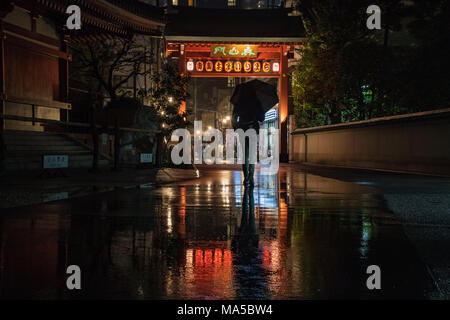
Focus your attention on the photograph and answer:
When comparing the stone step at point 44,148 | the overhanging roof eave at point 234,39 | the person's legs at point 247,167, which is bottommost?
the person's legs at point 247,167

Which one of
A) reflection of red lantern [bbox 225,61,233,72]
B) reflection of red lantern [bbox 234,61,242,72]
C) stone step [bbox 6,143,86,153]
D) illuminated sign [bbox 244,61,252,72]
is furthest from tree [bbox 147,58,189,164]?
illuminated sign [bbox 244,61,252,72]

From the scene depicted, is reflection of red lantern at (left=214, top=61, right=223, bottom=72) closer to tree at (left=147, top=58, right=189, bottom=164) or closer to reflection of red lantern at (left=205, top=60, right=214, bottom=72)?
reflection of red lantern at (left=205, top=60, right=214, bottom=72)

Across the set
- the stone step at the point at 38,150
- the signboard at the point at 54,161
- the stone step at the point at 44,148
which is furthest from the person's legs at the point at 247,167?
the stone step at the point at 44,148

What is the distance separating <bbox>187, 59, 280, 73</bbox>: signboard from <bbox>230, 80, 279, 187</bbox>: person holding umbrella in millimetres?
22870

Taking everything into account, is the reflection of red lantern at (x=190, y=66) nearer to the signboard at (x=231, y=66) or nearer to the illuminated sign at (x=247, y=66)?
the signboard at (x=231, y=66)

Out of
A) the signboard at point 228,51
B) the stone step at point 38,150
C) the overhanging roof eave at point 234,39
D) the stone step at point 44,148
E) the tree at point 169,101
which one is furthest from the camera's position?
the signboard at point 228,51

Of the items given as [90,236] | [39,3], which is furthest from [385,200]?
[39,3]

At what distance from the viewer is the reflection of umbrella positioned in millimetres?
12859

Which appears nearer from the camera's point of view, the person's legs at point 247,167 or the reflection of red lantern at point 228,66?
the person's legs at point 247,167

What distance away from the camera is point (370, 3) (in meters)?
26.3

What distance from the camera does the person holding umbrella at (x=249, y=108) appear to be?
12758mm
